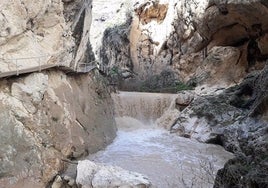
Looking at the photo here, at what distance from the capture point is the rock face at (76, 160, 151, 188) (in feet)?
25.9

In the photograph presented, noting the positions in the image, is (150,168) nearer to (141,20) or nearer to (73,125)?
(73,125)

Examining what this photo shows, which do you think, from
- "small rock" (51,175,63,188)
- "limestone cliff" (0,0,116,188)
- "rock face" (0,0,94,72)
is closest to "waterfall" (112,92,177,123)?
"limestone cliff" (0,0,116,188)

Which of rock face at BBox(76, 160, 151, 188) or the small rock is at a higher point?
rock face at BBox(76, 160, 151, 188)

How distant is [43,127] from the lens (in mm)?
9547

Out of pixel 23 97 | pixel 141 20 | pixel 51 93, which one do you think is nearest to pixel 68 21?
pixel 51 93

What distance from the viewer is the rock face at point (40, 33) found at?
32.2ft

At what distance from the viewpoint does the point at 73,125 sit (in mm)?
11109

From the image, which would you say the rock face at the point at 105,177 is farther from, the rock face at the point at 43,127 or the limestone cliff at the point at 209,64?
the limestone cliff at the point at 209,64

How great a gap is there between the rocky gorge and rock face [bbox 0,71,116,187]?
3 cm

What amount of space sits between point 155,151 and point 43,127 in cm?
457

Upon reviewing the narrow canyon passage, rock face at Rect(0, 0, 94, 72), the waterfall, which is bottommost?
the narrow canyon passage

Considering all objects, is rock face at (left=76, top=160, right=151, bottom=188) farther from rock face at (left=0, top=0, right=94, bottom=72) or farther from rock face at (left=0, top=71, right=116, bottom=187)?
rock face at (left=0, top=0, right=94, bottom=72)

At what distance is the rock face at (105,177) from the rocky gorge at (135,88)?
0.03 meters

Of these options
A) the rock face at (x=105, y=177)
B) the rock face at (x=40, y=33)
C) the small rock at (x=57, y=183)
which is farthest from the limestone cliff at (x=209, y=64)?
the rock face at (x=40, y=33)
